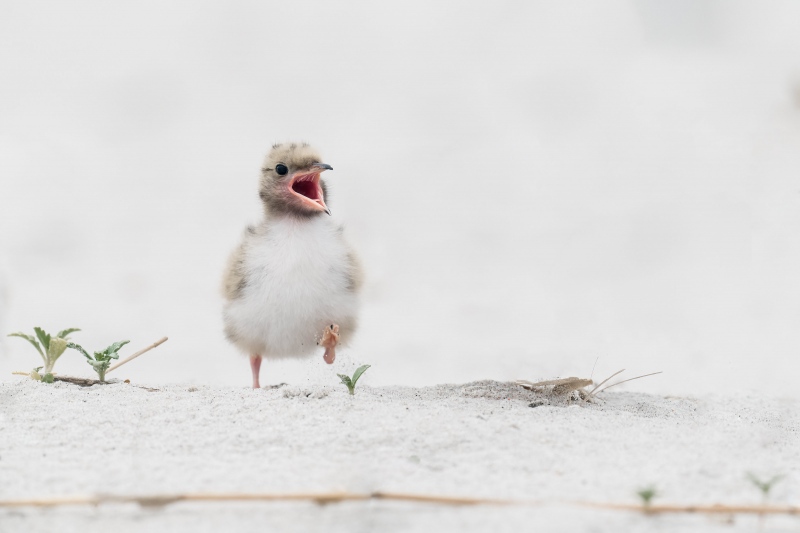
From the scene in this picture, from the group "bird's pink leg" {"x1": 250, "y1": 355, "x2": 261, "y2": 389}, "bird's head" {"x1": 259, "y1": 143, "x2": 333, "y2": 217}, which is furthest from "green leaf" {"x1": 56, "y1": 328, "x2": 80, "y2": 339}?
"bird's head" {"x1": 259, "y1": 143, "x2": 333, "y2": 217}

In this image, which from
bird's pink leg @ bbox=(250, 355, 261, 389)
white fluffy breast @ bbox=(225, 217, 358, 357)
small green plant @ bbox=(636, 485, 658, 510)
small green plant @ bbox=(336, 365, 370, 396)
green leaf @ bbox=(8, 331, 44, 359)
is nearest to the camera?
small green plant @ bbox=(636, 485, 658, 510)

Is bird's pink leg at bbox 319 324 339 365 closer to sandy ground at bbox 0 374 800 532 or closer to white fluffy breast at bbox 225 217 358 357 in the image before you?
white fluffy breast at bbox 225 217 358 357

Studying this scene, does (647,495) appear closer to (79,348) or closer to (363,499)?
(363,499)

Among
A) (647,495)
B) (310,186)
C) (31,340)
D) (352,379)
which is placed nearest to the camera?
(647,495)

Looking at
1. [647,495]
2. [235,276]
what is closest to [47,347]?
[235,276]

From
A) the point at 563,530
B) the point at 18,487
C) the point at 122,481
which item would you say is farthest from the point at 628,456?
the point at 18,487

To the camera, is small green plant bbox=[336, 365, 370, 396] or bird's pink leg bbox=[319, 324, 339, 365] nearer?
small green plant bbox=[336, 365, 370, 396]
